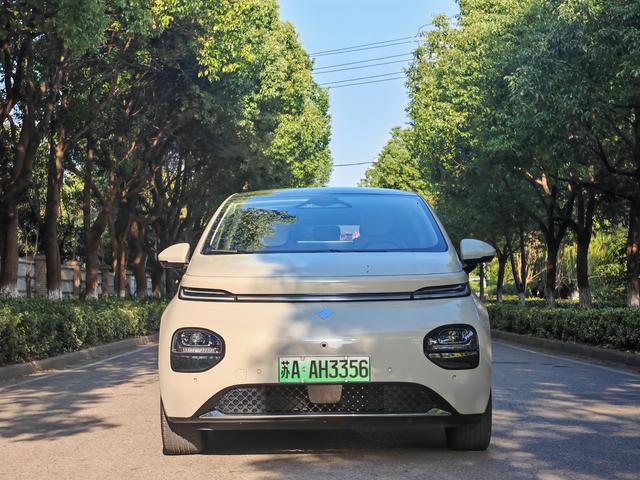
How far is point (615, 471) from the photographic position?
204 inches

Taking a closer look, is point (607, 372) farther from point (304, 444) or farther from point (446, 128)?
point (446, 128)

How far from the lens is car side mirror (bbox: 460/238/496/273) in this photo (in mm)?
6164

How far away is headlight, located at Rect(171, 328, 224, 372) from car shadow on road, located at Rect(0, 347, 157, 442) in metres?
1.96

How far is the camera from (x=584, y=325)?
17500mm

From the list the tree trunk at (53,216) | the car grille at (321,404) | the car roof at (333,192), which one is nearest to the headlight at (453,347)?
the car grille at (321,404)

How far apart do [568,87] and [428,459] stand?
12.1 metres

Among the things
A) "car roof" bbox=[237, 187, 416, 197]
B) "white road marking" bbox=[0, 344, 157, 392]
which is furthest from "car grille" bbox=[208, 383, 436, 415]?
"white road marking" bbox=[0, 344, 157, 392]

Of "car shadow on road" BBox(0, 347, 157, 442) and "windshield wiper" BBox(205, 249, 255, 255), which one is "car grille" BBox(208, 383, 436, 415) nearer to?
"windshield wiper" BBox(205, 249, 255, 255)

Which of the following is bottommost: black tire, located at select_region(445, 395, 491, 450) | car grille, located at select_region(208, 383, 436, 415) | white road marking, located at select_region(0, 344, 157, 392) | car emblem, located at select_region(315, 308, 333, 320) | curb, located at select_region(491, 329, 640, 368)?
curb, located at select_region(491, 329, 640, 368)

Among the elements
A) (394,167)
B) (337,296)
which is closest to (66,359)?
(337,296)

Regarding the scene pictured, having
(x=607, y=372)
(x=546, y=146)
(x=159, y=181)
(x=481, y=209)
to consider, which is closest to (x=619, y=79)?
(x=546, y=146)

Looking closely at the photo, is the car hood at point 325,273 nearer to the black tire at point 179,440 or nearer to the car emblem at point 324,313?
the car emblem at point 324,313

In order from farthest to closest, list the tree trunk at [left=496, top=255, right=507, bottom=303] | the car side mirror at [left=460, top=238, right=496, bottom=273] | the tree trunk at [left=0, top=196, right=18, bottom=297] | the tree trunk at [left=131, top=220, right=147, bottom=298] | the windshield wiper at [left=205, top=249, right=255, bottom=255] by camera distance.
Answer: the tree trunk at [left=496, top=255, right=507, bottom=303] → the tree trunk at [left=131, top=220, right=147, bottom=298] → the tree trunk at [left=0, top=196, right=18, bottom=297] → the car side mirror at [left=460, top=238, right=496, bottom=273] → the windshield wiper at [left=205, top=249, right=255, bottom=255]

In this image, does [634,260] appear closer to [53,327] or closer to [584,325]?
[584,325]
